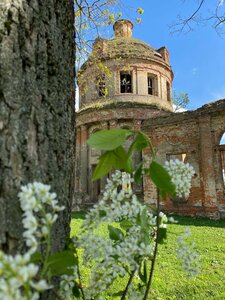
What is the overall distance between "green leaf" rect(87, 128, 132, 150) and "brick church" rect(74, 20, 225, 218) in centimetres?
1136

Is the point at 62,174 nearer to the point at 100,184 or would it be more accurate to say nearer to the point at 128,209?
the point at 128,209

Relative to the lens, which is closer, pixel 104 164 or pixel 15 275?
pixel 15 275

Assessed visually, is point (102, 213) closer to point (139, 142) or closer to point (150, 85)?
point (139, 142)

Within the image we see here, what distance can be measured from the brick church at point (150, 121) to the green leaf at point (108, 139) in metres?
11.4

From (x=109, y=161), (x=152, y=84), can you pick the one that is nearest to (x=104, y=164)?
(x=109, y=161)

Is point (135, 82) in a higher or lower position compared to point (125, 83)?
lower

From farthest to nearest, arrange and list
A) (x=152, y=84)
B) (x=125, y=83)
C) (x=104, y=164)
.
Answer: (x=152, y=84), (x=125, y=83), (x=104, y=164)

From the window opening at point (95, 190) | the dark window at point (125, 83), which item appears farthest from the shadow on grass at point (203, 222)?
the dark window at point (125, 83)

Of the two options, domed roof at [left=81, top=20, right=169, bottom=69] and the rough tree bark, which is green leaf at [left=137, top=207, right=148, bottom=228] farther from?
domed roof at [left=81, top=20, right=169, bottom=69]

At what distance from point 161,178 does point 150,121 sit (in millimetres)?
15756

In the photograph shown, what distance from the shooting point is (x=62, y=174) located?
116 centimetres

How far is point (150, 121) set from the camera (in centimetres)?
1641

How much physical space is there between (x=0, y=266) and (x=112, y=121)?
17399mm

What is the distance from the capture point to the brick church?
14.0 m
